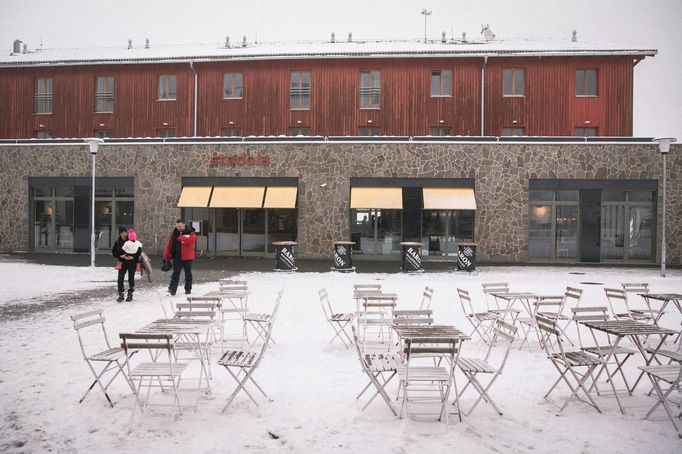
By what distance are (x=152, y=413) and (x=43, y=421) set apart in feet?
3.22

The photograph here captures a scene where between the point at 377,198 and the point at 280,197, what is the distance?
164 inches

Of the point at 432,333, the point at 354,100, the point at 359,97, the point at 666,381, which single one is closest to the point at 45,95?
the point at 354,100

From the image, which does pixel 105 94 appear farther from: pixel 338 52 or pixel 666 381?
pixel 666 381

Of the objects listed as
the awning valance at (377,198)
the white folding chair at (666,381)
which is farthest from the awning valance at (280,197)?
the white folding chair at (666,381)

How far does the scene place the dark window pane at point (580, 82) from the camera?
25.3 meters

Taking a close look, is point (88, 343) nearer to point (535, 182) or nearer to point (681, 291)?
point (681, 291)

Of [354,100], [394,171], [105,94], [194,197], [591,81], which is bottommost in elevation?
[194,197]

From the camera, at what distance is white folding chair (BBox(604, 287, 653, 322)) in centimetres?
816

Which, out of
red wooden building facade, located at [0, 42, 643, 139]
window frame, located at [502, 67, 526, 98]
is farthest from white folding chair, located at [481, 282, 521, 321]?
window frame, located at [502, 67, 526, 98]

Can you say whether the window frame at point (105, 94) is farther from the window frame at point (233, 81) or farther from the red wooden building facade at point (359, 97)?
the window frame at point (233, 81)

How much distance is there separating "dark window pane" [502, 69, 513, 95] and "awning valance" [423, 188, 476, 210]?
691cm

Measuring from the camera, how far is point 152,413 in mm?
5152

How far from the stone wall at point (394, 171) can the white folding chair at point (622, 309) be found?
947 centimetres

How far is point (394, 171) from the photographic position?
22.0 metres
